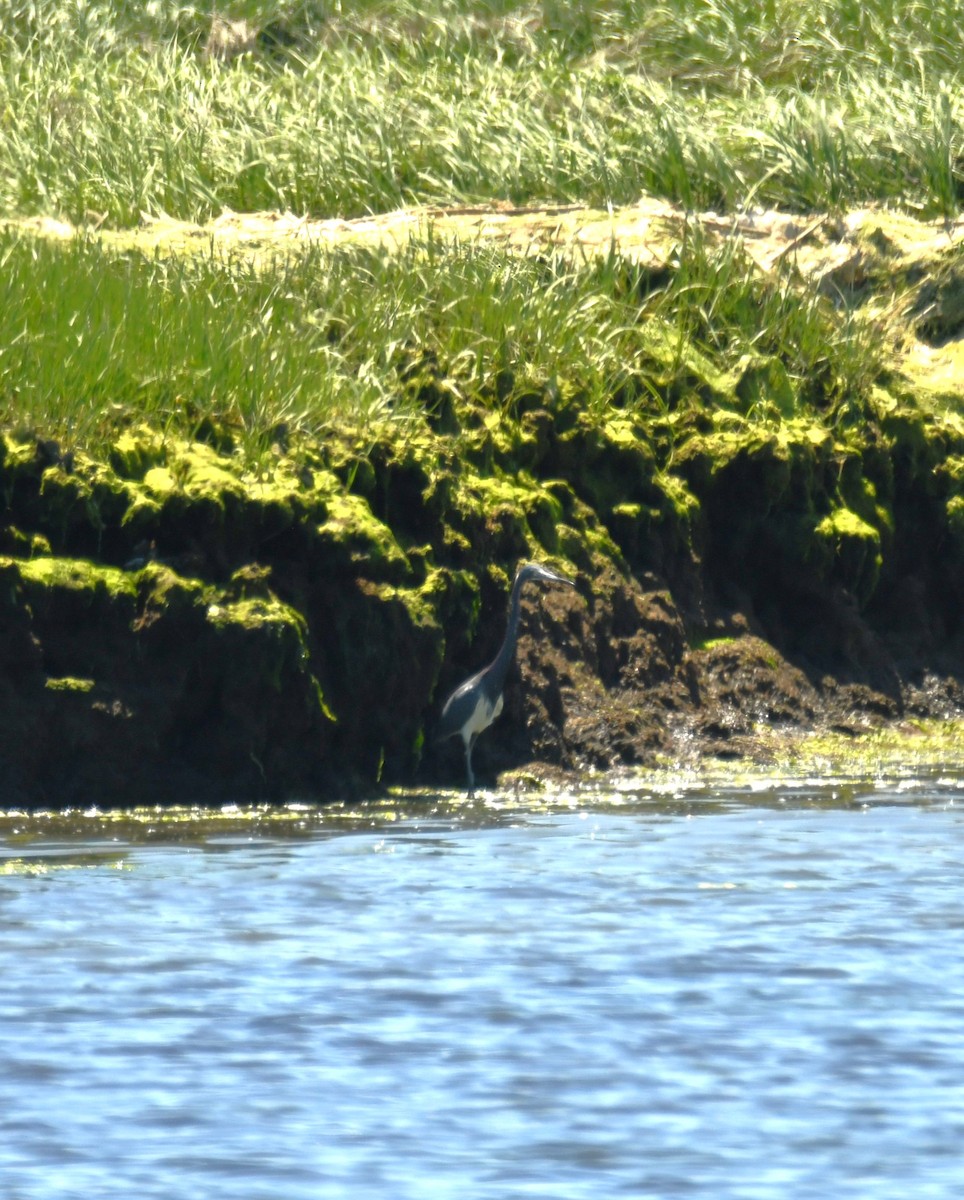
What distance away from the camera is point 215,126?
14508 millimetres

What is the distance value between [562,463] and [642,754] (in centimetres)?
155

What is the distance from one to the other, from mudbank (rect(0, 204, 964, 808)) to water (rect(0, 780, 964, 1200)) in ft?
1.85

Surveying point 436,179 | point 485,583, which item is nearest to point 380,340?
point 485,583

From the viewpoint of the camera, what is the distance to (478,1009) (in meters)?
5.77

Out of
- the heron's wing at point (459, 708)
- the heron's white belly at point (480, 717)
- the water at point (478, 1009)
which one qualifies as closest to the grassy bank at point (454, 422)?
the heron's wing at point (459, 708)

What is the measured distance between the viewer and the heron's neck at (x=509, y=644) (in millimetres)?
9172

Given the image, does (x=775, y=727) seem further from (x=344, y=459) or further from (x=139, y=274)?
(x=139, y=274)

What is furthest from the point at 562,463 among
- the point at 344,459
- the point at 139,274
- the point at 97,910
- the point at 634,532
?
the point at 97,910

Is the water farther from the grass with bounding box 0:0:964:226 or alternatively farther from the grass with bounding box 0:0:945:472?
the grass with bounding box 0:0:964:226

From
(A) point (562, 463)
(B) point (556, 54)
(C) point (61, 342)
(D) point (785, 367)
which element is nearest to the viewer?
(C) point (61, 342)

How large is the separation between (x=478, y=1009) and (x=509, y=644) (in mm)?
3641

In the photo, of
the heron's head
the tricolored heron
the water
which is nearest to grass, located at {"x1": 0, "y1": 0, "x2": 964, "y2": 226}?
the heron's head

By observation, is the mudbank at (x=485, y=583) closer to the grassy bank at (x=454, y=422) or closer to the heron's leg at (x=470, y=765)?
the grassy bank at (x=454, y=422)

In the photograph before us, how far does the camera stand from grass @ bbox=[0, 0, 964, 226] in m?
13.4
